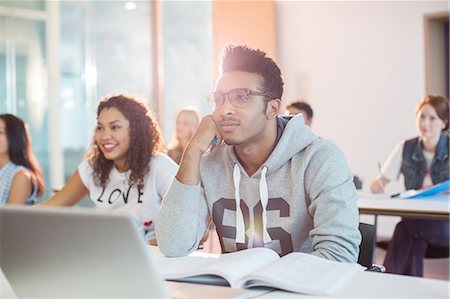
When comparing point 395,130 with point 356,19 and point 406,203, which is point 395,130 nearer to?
point 356,19

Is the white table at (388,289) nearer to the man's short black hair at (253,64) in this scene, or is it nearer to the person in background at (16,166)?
the man's short black hair at (253,64)

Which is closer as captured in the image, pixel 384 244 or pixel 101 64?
pixel 384 244

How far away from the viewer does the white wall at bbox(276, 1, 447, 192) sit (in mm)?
5973

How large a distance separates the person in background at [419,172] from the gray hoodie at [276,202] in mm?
1767

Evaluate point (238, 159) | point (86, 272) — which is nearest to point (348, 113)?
point (238, 159)

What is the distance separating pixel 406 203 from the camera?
10.5 ft

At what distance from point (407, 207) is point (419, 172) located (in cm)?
91

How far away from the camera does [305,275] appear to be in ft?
4.43

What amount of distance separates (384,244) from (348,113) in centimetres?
287

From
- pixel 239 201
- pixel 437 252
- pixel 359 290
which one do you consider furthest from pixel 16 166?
pixel 359 290

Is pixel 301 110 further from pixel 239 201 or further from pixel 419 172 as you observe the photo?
pixel 239 201

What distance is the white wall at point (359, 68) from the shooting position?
5.97 m

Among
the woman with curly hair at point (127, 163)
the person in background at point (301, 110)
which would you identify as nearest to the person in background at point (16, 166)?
the woman with curly hair at point (127, 163)

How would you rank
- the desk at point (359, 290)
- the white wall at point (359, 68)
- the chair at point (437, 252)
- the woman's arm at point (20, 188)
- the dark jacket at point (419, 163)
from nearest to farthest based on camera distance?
the desk at point (359, 290)
the woman's arm at point (20, 188)
the chair at point (437, 252)
the dark jacket at point (419, 163)
the white wall at point (359, 68)
